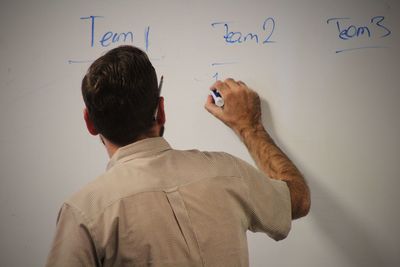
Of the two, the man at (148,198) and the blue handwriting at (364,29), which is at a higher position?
the blue handwriting at (364,29)

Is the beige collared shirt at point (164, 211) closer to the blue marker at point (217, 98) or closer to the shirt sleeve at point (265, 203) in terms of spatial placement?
the shirt sleeve at point (265, 203)

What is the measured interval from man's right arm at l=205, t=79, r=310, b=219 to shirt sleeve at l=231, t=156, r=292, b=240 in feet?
0.43

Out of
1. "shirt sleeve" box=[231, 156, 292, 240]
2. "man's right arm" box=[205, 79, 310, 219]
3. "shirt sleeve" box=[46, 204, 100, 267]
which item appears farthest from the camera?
"man's right arm" box=[205, 79, 310, 219]

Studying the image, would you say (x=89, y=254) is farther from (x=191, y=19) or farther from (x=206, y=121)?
(x=191, y=19)

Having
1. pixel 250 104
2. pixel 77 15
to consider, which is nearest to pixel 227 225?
pixel 250 104

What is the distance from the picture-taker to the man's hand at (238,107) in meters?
0.88

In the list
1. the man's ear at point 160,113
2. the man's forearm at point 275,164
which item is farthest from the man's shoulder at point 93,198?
the man's forearm at point 275,164

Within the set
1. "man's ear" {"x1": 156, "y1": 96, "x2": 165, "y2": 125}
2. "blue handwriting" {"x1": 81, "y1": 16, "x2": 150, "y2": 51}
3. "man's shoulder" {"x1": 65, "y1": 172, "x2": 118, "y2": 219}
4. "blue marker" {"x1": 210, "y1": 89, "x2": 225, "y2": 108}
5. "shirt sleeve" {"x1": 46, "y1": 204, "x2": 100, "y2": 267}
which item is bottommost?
Result: "shirt sleeve" {"x1": 46, "y1": 204, "x2": 100, "y2": 267}

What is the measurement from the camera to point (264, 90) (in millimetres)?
895

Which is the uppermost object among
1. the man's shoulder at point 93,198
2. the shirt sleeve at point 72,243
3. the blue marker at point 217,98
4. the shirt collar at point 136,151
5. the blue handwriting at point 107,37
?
the blue handwriting at point 107,37

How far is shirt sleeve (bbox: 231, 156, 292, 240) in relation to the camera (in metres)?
0.66

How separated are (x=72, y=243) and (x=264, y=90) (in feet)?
1.89

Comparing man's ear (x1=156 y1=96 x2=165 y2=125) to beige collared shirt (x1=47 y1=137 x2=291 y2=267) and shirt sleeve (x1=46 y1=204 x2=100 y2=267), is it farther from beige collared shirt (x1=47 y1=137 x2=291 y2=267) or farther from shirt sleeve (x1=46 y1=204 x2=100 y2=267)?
shirt sleeve (x1=46 y1=204 x2=100 y2=267)

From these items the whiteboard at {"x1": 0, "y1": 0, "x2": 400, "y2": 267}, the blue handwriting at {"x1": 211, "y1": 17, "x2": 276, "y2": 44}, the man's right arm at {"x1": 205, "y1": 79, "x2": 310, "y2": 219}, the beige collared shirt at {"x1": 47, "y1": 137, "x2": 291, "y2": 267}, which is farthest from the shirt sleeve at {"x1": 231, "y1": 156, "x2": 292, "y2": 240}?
the blue handwriting at {"x1": 211, "y1": 17, "x2": 276, "y2": 44}
